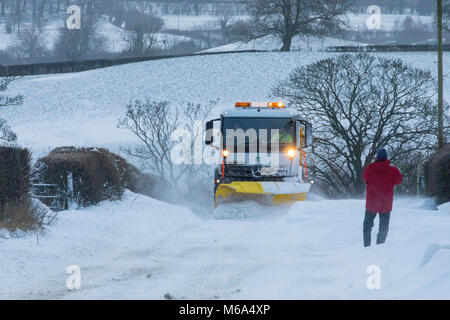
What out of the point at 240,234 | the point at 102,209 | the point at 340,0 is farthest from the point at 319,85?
the point at 340,0

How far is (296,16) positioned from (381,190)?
6011cm

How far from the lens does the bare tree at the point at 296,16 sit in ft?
223

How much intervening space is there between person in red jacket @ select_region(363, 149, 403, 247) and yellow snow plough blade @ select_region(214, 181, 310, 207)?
6.54 meters

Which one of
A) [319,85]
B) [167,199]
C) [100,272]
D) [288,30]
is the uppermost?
[288,30]

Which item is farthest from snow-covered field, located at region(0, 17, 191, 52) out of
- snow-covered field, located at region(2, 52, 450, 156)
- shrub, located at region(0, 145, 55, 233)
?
shrub, located at region(0, 145, 55, 233)

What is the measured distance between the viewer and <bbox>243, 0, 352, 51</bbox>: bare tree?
67.9 meters

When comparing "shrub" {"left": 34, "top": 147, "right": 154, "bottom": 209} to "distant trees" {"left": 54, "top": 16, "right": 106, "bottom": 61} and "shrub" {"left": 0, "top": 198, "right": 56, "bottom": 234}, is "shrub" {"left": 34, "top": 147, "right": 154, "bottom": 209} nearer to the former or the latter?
"shrub" {"left": 0, "top": 198, "right": 56, "bottom": 234}

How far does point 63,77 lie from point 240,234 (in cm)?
5552

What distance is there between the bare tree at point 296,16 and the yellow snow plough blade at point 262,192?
5150 centimetres

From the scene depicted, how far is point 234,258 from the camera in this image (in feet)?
34.6

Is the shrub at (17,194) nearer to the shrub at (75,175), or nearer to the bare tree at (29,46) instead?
the shrub at (75,175)

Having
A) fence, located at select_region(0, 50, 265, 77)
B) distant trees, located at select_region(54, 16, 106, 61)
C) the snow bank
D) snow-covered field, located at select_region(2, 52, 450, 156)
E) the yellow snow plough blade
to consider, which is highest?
distant trees, located at select_region(54, 16, 106, 61)

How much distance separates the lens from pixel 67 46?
116 metres
